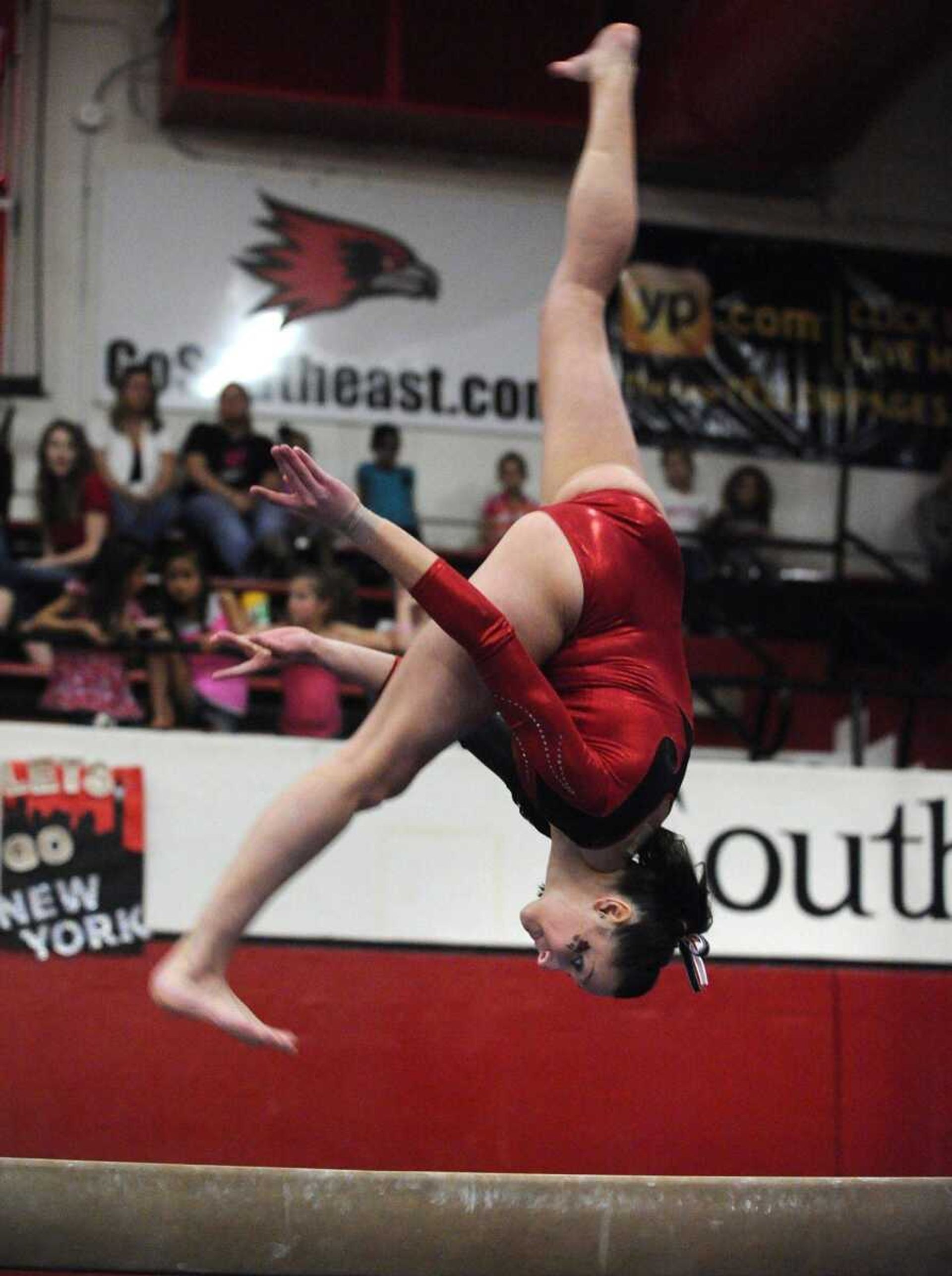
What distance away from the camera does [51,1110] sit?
5.11 meters

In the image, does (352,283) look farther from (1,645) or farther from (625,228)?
(625,228)

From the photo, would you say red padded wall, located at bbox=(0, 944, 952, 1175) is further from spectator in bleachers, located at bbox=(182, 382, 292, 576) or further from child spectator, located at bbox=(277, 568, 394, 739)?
spectator in bleachers, located at bbox=(182, 382, 292, 576)

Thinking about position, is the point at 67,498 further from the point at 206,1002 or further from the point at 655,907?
the point at 655,907

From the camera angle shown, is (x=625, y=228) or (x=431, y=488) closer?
(x=625, y=228)

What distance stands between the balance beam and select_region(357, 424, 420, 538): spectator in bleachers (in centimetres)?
482

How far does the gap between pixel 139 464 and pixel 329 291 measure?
2.05 meters

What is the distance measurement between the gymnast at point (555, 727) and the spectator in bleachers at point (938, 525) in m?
5.34

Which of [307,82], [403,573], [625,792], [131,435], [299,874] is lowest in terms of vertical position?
[299,874]

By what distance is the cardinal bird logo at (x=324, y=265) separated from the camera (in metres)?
8.53

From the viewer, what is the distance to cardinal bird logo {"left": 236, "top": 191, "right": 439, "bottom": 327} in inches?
336

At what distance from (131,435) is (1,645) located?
111cm

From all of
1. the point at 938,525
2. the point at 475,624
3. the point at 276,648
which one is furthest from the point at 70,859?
the point at 938,525

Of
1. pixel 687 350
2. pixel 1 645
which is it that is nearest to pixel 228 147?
pixel 687 350

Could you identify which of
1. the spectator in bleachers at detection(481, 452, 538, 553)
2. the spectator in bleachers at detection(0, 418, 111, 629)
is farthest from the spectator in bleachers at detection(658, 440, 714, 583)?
the spectator in bleachers at detection(0, 418, 111, 629)
